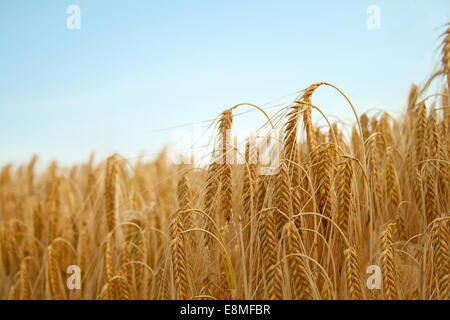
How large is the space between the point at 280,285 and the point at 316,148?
0.54 metres

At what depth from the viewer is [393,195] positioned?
2.02 meters

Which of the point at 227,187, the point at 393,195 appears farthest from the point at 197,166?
the point at 393,195

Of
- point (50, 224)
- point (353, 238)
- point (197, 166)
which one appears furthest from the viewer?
point (50, 224)

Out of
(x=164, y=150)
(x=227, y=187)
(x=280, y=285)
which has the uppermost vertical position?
(x=164, y=150)

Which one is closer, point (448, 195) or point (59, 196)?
point (448, 195)

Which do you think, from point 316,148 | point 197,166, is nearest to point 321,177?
point 316,148

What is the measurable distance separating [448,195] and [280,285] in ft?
3.59
